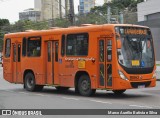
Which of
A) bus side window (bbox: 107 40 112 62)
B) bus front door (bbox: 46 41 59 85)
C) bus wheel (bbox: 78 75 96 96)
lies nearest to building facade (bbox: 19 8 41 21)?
bus front door (bbox: 46 41 59 85)

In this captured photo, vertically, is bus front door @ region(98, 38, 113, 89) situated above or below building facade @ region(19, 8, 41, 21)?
below

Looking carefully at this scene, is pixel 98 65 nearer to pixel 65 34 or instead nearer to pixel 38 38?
pixel 65 34

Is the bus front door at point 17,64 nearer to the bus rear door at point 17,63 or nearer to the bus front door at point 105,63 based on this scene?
the bus rear door at point 17,63

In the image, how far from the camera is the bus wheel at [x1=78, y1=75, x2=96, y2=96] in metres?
17.5

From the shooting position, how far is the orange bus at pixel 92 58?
16.5m

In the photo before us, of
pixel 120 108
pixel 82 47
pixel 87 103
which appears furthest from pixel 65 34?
pixel 120 108

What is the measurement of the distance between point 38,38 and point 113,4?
2990 inches

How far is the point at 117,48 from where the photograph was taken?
16375 mm

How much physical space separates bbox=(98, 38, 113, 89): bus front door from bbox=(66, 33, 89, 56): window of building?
0.90 m

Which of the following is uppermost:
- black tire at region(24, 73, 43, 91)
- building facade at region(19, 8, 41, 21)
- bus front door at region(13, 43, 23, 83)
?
building facade at region(19, 8, 41, 21)

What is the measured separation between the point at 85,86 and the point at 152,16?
4482 cm

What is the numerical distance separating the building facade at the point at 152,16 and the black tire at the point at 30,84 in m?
33.9

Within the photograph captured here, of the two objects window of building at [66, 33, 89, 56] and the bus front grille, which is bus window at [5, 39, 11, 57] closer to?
window of building at [66, 33, 89, 56]

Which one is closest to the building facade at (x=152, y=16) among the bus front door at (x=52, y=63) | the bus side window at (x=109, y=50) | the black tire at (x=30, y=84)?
the black tire at (x=30, y=84)
